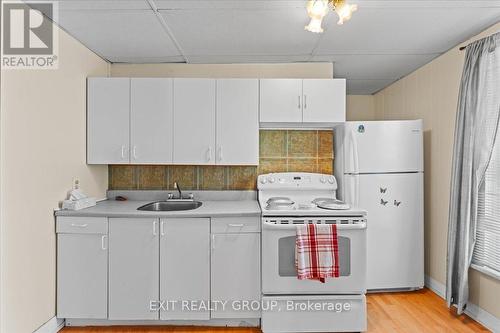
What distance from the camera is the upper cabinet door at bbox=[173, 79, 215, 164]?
120 inches

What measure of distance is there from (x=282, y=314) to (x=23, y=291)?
176 centimetres

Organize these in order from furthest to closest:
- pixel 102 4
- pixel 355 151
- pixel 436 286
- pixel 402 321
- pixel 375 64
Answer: pixel 375 64 → pixel 436 286 → pixel 355 151 → pixel 402 321 → pixel 102 4

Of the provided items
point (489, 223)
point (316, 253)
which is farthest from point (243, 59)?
point (489, 223)

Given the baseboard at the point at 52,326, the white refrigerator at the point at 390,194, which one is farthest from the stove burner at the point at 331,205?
the baseboard at the point at 52,326

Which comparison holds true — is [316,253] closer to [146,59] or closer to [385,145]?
[385,145]

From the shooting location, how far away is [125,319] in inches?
104

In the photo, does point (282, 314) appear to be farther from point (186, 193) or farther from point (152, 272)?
point (186, 193)

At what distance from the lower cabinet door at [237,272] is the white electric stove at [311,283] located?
3.2 inches

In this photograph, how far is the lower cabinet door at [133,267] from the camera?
2615mm

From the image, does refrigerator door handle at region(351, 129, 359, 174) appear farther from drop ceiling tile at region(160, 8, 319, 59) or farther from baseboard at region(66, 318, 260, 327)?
baseboard at region(66, 318, 260, 327)

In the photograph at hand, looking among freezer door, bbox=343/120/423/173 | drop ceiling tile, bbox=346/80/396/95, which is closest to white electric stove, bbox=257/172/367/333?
freezer door, bbox=343/120/423/173

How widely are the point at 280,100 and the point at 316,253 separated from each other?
4.45 feet

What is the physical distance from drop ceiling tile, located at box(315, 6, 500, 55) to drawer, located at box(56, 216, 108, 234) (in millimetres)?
2248

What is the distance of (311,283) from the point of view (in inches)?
102
